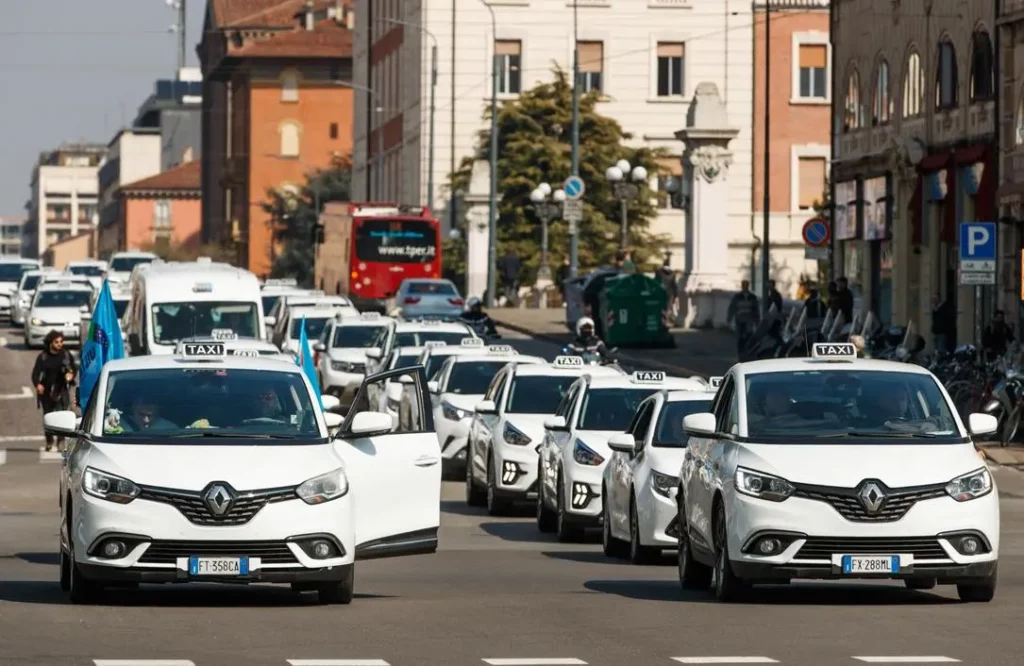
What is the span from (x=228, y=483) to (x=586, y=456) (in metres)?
8.67

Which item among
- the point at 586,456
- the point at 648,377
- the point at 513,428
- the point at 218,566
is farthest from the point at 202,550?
the point at 513,428

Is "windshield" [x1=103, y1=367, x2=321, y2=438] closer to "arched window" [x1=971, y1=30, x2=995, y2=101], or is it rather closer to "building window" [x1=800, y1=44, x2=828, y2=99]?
"arched window" [x1=971, y1=30, x2=995, y2=101]

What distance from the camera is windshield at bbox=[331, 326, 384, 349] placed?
44.8m

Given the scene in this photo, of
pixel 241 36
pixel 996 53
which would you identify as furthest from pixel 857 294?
pixel 241 36

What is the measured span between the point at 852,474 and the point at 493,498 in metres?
11.8

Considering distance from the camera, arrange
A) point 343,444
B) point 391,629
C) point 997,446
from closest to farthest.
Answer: point 391,629, point 343,444, point 997,446

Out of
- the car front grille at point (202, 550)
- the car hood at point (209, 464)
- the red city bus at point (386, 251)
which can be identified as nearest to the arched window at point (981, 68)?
the red city bus at point (386, 251)

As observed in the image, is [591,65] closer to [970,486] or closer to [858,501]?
[970,486]

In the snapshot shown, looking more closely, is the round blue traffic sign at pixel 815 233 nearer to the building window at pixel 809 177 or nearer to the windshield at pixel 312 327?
the windshield at pixel 312 327

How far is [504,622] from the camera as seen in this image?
14297mm

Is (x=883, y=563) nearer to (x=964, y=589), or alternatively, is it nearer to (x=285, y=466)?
(x=964, y=589)

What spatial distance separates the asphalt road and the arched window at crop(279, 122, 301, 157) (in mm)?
120139

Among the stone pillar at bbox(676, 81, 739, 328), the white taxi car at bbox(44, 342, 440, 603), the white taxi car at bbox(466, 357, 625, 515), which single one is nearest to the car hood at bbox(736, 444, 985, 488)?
the white taxi car at bbox(44, 342, 440, 603)

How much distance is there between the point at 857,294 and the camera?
54.3 meters
